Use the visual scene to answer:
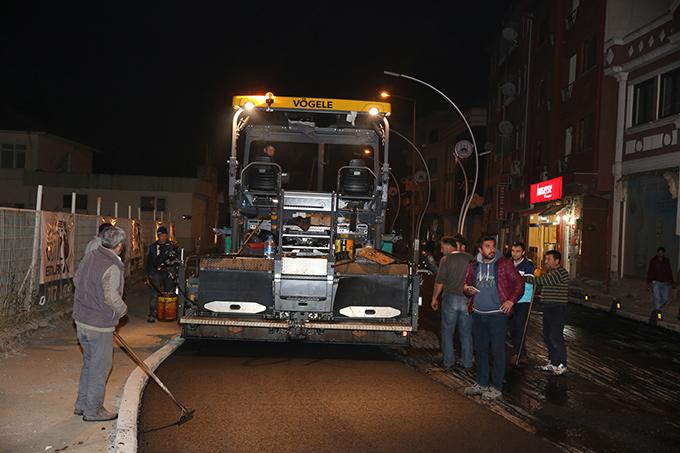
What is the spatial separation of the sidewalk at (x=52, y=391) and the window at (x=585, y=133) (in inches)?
783

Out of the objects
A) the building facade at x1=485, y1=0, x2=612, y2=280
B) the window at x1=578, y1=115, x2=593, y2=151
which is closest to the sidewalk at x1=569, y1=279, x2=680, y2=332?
the building facade at x1=485, y1=0, x2=612, y2=280

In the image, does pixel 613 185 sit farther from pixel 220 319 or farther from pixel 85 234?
pixel 220 319

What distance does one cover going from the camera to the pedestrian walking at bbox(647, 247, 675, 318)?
16922mm

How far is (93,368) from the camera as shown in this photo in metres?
6.41

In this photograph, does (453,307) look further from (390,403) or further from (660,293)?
(660,293)

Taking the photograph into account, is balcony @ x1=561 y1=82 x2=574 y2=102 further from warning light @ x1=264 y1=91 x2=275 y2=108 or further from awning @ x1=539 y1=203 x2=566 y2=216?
warning light @ x1=264 y1=91 x2=275 y2=108

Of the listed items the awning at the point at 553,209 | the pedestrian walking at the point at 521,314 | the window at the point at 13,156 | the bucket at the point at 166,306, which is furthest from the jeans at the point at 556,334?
Result: the window at the point at 13,156

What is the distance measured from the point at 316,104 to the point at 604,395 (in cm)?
592

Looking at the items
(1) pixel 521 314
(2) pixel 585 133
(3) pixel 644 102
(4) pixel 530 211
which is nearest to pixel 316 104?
(1) pixel 521 314

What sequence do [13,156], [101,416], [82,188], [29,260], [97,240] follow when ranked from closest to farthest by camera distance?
[101,416] → [97,240] → [29,260] → [13,156] → [82,188]

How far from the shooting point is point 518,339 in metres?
10.2

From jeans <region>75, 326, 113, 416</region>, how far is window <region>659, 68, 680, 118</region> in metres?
19.2

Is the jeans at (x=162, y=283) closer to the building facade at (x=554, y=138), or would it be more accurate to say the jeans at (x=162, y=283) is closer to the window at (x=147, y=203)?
the building facade at (x=554, y=138)

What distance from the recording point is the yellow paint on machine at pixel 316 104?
37.2 ft
